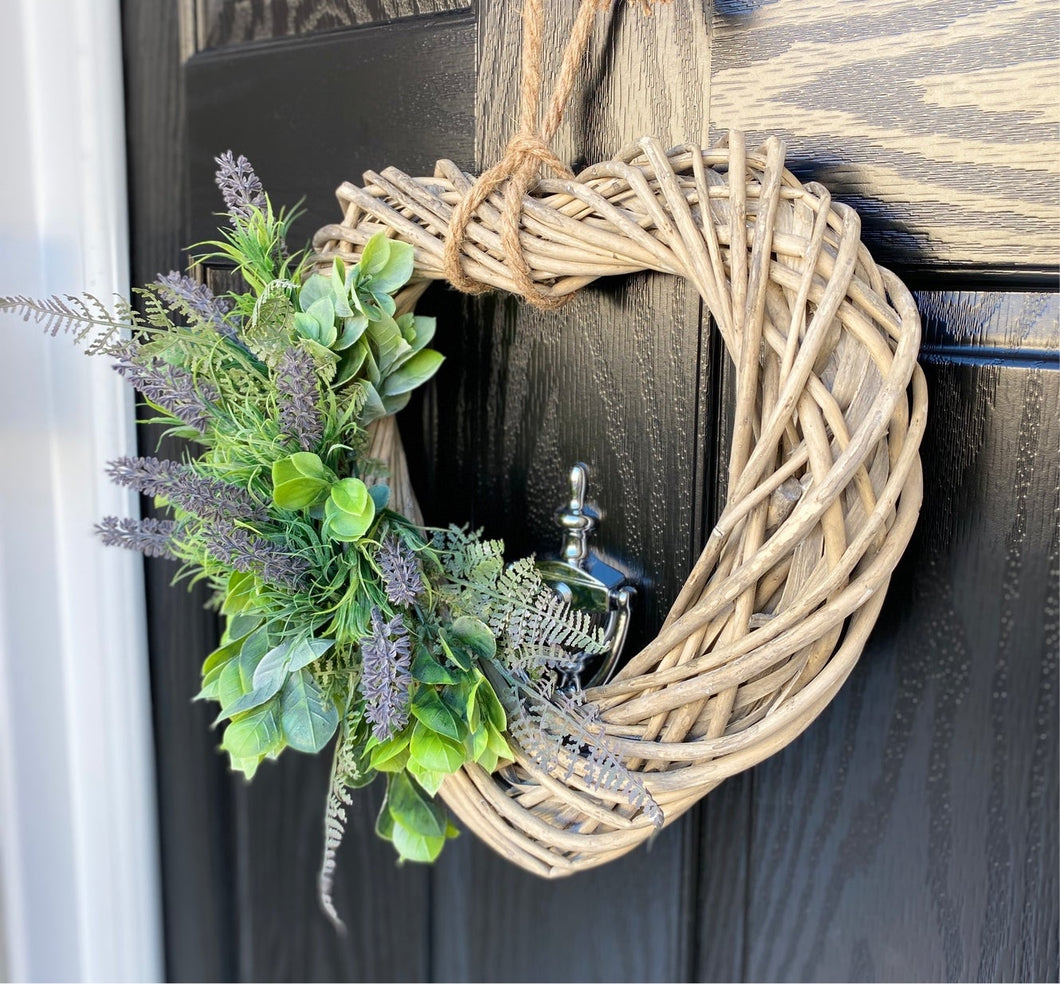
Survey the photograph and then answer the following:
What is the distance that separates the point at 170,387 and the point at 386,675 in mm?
185

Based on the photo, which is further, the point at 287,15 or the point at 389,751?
the point at 287,15

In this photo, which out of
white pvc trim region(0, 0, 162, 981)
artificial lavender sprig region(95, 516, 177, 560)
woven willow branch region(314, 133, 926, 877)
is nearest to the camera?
woven willow branch region(314, 133, 926, 877)

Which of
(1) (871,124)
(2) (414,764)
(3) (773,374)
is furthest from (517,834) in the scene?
(1) (871,124)

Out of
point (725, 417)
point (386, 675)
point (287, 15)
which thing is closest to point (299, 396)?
point (386, 675)

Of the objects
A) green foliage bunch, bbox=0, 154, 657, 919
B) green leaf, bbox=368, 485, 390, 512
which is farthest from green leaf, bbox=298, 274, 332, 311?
green leaf, bbox=368, 485, 390, 512

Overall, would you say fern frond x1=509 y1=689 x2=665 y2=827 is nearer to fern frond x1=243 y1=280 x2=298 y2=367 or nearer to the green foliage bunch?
the green foliage bunch

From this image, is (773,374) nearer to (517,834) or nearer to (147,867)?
(517,834)

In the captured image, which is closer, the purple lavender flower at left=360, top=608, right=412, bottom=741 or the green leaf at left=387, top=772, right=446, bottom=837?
the purple lavender flower at left=360, top=608, right=412, bottom=741

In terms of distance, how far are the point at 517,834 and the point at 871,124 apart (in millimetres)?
416

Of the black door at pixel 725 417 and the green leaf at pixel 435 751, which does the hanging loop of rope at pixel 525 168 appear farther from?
the green leaf at pixel 435 751

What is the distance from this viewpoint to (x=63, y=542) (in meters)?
0.73

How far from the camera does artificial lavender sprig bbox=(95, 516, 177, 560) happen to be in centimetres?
50

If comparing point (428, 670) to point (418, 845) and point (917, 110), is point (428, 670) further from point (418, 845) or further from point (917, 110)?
point (917, 110)

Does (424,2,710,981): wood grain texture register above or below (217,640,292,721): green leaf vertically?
above
